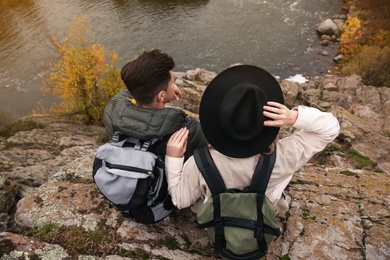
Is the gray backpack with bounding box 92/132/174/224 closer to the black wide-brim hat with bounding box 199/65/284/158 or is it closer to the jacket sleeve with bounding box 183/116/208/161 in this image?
the jacket sleeve with bounding box 183/116/208/161

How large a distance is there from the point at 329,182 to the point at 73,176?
172 inches

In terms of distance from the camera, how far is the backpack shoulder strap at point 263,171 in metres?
2.53

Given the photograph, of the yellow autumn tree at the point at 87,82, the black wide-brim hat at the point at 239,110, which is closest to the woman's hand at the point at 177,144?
the black wide-brim hat at the point at 239,110

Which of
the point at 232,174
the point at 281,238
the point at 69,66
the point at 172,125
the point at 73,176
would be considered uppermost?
the point at 172,125

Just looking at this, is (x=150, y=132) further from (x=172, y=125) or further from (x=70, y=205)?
(x=70, y=205)

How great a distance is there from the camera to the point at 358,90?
1864cm

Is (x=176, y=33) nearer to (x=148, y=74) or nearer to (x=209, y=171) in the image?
(x=148, y=74)

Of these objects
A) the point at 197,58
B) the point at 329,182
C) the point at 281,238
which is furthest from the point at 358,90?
the point at 281,238

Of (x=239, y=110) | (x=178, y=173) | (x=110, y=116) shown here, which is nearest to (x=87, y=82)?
(x=110, y=116)

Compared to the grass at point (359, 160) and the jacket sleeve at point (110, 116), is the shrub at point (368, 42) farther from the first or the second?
the jacket sleeve at point (110, 116)

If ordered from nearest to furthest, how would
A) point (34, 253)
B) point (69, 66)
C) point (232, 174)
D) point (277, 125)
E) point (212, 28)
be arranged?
point (277, 125), point (232, 174), point (34, 253), point (69, 66), point (212, 28)

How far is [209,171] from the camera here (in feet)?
8.36

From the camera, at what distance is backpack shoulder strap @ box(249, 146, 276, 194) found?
2527mm

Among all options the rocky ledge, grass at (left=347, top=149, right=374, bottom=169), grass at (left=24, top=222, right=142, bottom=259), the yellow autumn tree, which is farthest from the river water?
grass at (left=24, top=222, right=142, bottom=259)
